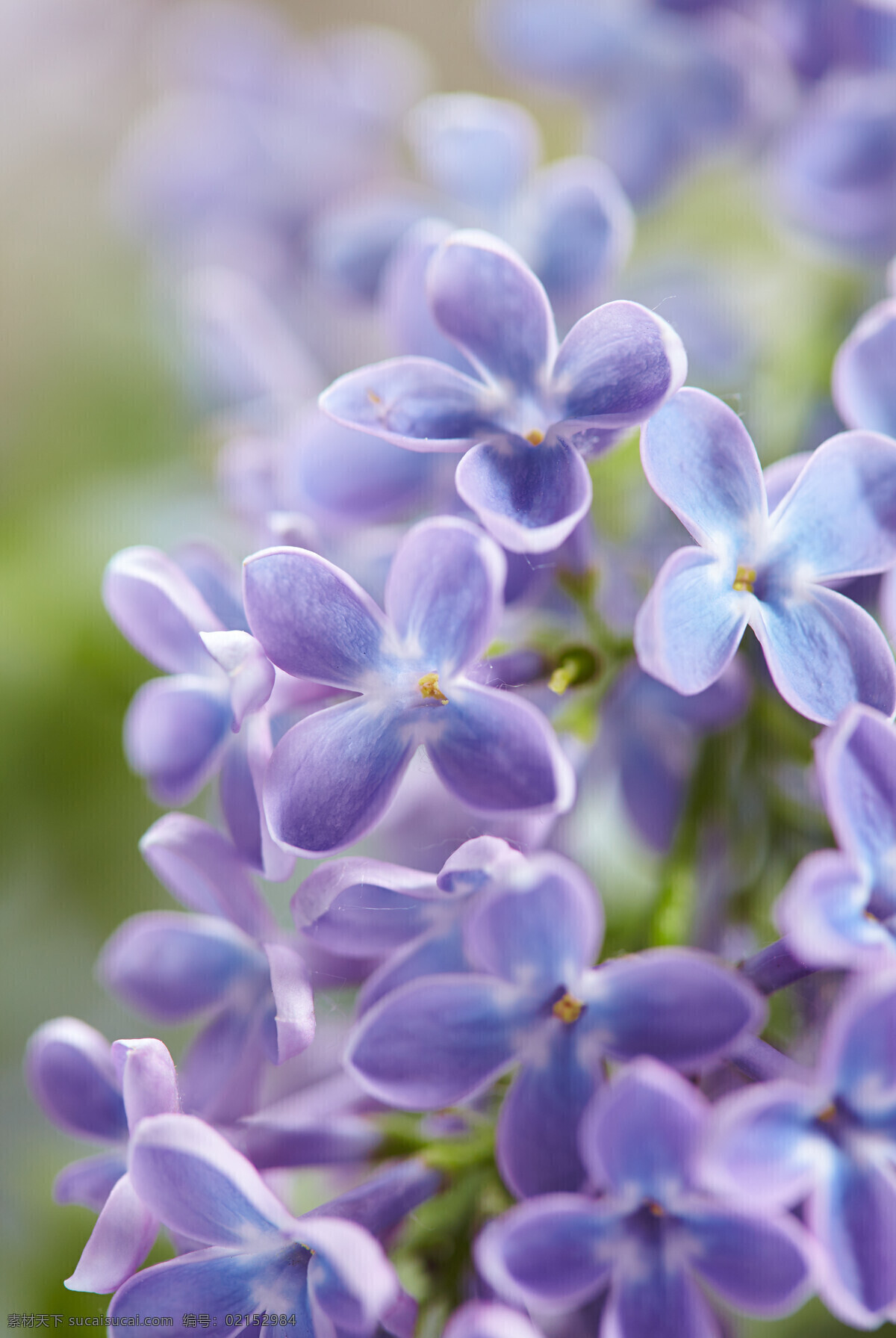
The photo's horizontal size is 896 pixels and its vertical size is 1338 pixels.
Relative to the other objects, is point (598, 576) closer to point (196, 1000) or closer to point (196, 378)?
point (196, 1000)

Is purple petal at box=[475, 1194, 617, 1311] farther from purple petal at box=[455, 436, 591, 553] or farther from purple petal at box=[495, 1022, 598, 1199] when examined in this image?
purple petal at box=[455, 436, 591, 553]

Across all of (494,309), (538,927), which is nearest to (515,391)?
(494,309)

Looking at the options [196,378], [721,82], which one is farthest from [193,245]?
[721,82]

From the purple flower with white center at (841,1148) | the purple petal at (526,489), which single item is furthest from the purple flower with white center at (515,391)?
the purple flower with white center at (841,1148)

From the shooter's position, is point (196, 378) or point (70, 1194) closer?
point (70, 1194)

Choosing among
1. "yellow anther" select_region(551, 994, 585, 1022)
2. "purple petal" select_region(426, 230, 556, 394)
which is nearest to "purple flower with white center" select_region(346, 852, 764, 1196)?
"yellow anther" select_region(551, 994, 585, 1022)
